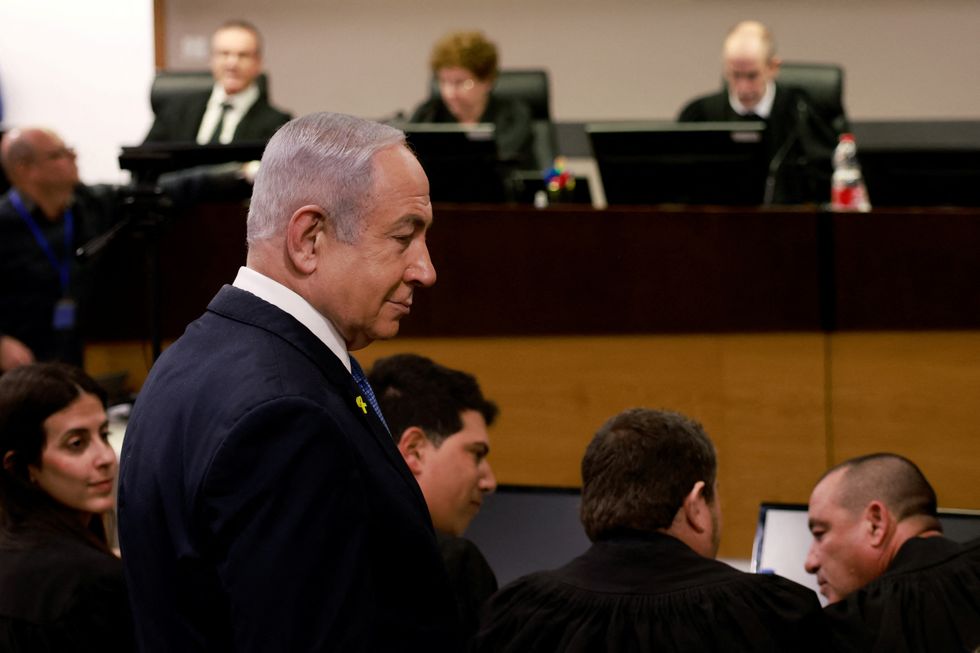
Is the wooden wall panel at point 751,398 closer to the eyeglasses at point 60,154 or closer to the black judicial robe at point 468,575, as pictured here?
the black judicial robe at point 468,575

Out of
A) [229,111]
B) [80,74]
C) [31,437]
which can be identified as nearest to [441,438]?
[31,437]

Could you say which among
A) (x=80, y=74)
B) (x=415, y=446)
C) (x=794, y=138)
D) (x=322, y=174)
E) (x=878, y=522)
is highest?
(x=80, y=74)

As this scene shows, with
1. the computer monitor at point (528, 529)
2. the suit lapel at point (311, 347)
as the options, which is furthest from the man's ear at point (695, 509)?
the suit lapel at point (311, 347)

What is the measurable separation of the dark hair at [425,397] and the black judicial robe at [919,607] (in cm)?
76

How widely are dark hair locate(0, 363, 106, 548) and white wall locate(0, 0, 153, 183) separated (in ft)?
20.3

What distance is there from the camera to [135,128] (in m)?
8.80

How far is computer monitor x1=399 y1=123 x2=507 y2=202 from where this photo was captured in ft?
14.2

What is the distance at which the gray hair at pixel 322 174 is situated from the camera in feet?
4.49

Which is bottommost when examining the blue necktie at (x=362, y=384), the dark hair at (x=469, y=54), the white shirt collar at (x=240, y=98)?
the blue necktie at (x=362, y=384)

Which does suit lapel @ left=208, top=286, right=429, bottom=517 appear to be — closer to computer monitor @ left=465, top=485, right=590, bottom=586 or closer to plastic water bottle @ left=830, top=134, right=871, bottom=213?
computer monitor @ left=465, top=485, right=590, bottom=586

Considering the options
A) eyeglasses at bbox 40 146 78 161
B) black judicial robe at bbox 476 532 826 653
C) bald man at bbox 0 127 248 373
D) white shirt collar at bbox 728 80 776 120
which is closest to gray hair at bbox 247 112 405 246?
black judicial robe at bbox 476 532 826 653

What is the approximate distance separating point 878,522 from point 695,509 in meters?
0.52

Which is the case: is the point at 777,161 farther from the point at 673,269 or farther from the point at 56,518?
the point at 56,518

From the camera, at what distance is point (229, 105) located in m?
5.90
